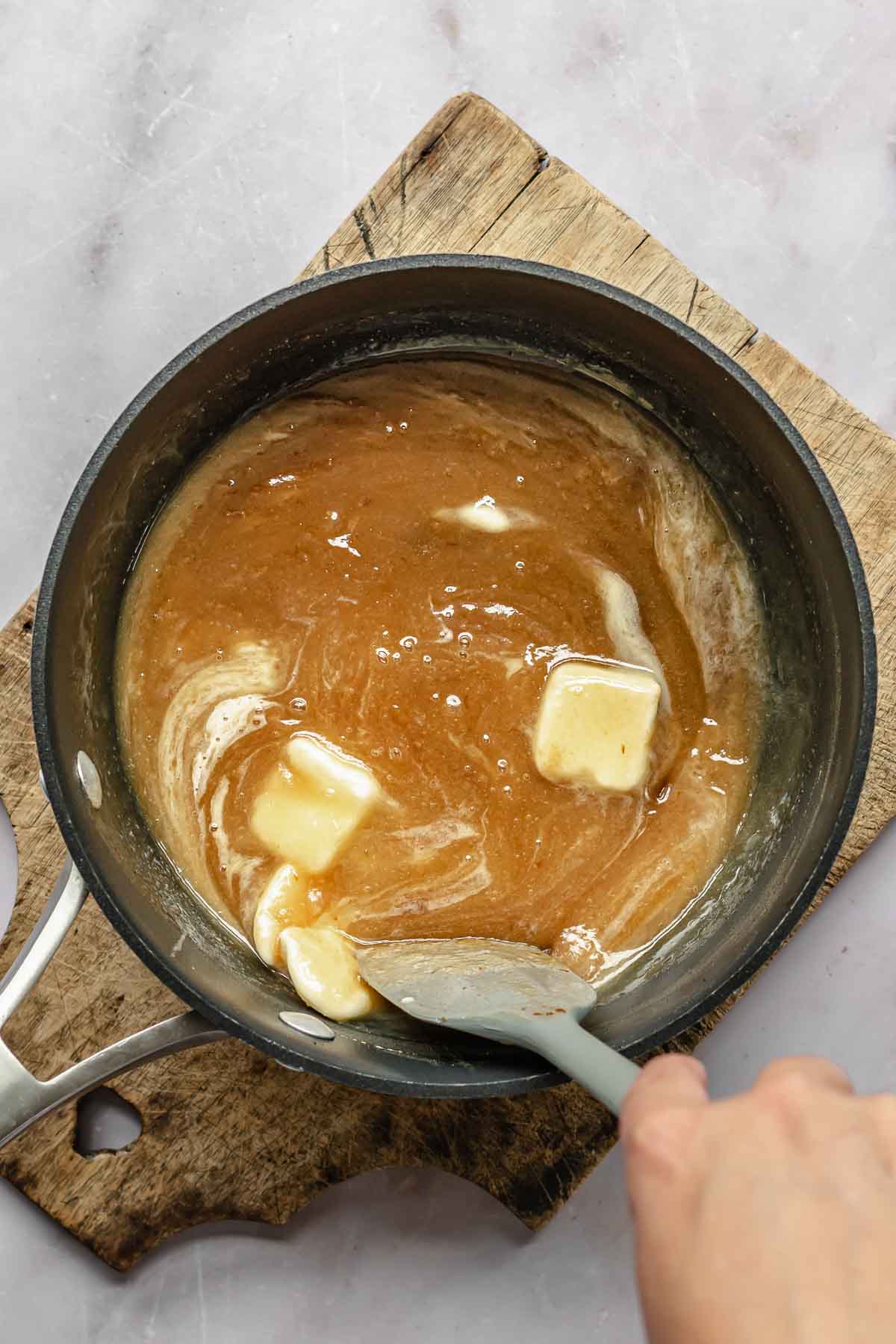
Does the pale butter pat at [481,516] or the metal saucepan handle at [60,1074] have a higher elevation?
the pale butter pat at [481,516]

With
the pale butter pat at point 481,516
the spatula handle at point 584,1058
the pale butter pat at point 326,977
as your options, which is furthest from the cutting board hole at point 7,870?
the spatula handle at point 584,1058

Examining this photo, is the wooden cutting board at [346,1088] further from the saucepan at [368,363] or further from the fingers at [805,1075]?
the fingers at [805,1075]

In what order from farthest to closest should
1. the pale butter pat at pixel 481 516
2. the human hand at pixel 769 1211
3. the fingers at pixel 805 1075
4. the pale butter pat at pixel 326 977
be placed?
the pale butter pat at pixel 481 516 < the pale butter pat at pixel 326 977 < the fingers at pixel 805 1075 < the human hand at pixel 769 1211

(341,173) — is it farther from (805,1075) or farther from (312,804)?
(805,1075)

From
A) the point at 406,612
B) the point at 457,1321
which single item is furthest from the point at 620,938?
the point at 457,1321

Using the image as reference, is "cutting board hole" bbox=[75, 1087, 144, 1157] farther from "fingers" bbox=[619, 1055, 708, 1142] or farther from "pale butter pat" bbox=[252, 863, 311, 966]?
"fingers" bbox=[619, 1055, 708, 1142]

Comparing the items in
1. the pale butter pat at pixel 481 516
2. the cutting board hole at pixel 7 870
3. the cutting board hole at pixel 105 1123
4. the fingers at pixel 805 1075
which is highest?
the pale butter pat at pixel 481 516
